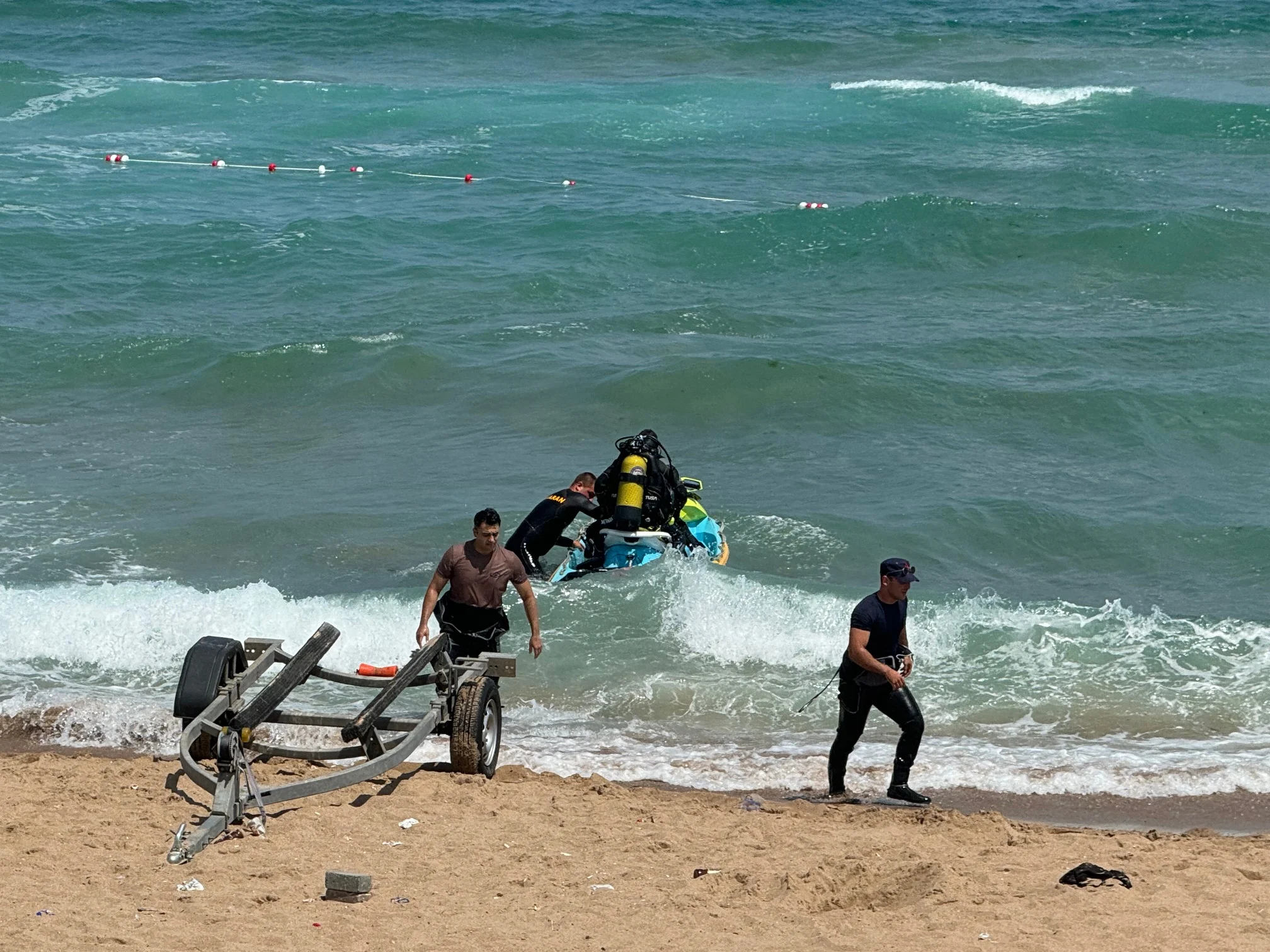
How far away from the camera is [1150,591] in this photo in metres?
13.9

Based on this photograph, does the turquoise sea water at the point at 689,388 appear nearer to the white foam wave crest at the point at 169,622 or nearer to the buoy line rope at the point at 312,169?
the white foam wave crest at the point at 169,622

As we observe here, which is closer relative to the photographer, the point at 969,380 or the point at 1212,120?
the point at 969,380

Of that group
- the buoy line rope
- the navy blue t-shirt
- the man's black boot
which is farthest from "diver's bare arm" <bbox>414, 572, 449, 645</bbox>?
the buoy line rope

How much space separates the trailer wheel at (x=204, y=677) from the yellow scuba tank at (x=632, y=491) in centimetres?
498

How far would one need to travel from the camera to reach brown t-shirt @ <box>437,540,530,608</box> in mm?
9469

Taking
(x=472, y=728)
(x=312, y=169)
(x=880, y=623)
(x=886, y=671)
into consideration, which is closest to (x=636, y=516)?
(x=472, y=728)

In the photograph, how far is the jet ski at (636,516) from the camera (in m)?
13.3

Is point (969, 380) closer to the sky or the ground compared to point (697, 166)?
closer to the ground

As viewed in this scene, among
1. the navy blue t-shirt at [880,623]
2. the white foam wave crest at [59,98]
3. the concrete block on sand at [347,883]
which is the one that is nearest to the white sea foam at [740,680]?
the navy blue t-shirt at [880,623]

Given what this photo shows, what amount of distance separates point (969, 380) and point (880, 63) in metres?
26.4

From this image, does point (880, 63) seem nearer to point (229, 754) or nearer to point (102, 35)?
point (102, 35)

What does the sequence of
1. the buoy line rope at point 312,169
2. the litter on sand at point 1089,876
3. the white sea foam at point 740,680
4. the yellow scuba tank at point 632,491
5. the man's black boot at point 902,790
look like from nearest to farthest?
the litter on sand at point 1089,876
the man's black boot at point 902,790
the white sea foam at point 740,680
the yellow scuba tank at point 632,491
the buoy line rope at point 312,169

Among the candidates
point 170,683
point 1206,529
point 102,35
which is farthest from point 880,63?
point 170,683

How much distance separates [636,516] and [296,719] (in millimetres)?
5035
